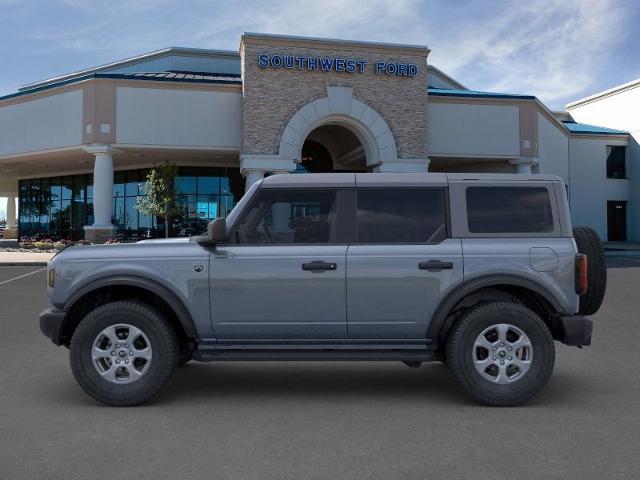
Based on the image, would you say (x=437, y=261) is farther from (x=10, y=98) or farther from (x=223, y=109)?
(x=10, y=98)

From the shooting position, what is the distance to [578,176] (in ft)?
135

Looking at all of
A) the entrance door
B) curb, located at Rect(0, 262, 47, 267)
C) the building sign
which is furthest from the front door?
the entrance door

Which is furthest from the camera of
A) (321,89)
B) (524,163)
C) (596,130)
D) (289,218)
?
(596,130)

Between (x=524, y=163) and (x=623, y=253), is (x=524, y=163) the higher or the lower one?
the higher one

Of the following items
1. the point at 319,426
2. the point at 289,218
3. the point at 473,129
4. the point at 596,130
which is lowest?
the point at 319,426

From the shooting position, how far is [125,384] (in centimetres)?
506

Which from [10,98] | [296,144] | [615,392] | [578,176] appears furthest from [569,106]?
[615,392]

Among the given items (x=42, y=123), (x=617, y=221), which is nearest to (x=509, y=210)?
(x=42, y=123)

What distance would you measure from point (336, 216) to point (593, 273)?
2387 mm

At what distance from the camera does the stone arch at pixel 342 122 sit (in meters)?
26.8

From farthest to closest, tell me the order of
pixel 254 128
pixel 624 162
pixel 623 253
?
1. pixel 624 162
2. pixel 623 253
3. pixel 254 128

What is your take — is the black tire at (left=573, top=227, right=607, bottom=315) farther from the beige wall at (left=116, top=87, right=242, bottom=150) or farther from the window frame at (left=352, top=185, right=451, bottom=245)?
the beige wall at (left=116, top=87, right=242, bottom=150)

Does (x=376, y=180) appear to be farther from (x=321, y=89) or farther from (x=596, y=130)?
(x=596, y=130)

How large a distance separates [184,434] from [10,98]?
102 ft
